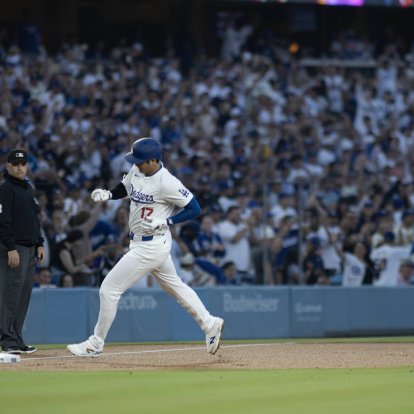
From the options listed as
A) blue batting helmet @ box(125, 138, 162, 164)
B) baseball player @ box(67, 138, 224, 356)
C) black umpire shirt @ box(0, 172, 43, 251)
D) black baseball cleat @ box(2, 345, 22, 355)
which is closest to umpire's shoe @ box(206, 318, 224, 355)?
baseball player @ box(67, 138, 224, 356)

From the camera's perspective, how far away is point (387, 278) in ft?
61.8

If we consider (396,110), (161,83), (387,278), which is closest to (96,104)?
(161,83)

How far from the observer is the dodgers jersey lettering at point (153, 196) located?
10.6 m

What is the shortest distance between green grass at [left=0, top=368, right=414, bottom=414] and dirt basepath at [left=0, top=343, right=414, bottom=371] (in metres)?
0.67

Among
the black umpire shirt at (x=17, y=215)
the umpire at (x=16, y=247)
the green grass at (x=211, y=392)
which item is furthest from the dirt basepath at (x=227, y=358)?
the black umpire shirt at (x=17, y=215)

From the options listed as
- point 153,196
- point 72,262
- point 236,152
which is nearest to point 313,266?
point 72,262

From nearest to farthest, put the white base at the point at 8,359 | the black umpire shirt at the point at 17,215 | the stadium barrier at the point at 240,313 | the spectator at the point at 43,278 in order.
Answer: the white base at the point at 8,359 → the black umpire shirt at the point at 17,215 → the stadium barrier at the point at 240,313 → the spectator at the point at 43,278

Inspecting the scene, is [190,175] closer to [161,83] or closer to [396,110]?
[161,83]

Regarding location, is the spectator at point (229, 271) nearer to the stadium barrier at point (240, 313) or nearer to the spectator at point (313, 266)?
the stadium barrier at point (240, 313)

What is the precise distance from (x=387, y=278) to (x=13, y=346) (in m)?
9.11

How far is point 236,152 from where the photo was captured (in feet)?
73.7

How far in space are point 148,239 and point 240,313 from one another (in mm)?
6366

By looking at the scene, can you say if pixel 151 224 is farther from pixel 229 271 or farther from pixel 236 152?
pixel 236 152

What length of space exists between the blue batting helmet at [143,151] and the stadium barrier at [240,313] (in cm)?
502
